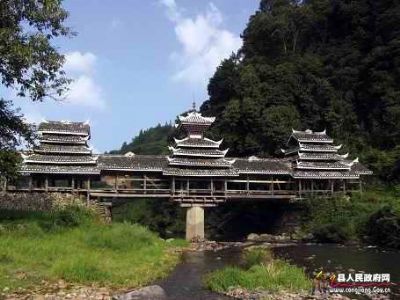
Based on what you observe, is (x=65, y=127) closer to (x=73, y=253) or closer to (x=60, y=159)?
(x=60, y=159)

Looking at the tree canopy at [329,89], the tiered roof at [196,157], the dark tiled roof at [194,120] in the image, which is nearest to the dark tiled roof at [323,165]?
the tree canopy at [329,89]

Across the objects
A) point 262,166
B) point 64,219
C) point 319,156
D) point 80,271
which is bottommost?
point 80,271

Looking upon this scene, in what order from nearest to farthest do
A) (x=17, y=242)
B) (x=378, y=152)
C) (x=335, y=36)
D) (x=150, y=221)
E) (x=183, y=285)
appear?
(x=183, y=285)
(x=17, y=242)
(x=378, y=152)
(x=150, y=221)
(x=335, y=36)

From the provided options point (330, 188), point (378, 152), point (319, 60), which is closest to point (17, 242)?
point (330, 188)

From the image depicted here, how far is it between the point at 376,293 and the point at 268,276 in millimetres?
3756

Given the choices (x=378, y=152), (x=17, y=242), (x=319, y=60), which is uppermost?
(x=319, y=60)

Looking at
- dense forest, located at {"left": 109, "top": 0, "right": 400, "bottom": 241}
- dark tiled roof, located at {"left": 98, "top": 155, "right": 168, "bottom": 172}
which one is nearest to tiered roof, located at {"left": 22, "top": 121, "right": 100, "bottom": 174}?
dark tiled roof, located at {"left": 98, "top": 155, "right": 168, "bottom": 172}

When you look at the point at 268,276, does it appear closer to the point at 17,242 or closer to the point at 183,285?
the point at 183,285

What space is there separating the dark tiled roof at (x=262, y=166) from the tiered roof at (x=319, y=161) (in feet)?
3.36

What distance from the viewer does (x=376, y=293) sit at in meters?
17.6

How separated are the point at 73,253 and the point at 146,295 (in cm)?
690

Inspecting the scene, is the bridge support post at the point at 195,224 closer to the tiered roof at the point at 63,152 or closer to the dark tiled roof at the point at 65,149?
the tiered roof at the point at 63,152

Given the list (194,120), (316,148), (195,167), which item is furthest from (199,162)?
(316,148)

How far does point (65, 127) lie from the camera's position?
151 feet
